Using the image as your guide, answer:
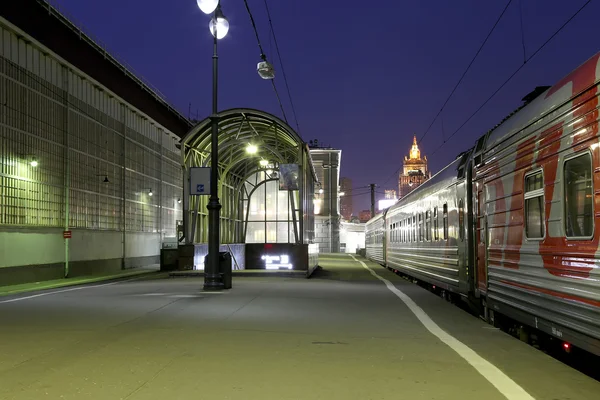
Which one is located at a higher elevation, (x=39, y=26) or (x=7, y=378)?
(x=39, y=26)

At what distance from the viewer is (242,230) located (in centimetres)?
3203

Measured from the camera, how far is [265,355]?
730cm

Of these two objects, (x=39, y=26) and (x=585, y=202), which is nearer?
(x=585, y=202)

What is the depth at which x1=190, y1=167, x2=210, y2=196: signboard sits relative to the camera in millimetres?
17281

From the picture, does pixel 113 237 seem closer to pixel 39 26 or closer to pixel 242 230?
pixel 242 230

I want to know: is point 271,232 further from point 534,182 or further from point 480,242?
point 534,182

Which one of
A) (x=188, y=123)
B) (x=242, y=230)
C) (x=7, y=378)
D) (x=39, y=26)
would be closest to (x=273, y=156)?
(x=242, y=230)

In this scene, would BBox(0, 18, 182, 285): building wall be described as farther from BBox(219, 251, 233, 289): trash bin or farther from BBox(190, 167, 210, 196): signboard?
BBox(219, 251, 233, 289): trash bin

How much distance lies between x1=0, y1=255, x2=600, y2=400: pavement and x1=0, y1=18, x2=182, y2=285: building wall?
11194 millimetres

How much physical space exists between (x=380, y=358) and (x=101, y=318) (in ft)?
18.4

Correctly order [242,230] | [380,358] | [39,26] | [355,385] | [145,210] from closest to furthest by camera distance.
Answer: [355,385], [380,358], [39,26], [242,230], [145,210]

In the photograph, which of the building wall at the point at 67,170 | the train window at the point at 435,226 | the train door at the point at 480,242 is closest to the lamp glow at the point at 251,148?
the building wall at the point at 67,170

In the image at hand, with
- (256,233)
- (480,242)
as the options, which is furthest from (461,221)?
(256,233)

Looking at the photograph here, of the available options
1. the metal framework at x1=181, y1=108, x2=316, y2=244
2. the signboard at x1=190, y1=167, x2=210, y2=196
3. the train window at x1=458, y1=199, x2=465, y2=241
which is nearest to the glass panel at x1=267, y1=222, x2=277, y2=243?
the metal framework at x1=181, y1=108, x2=316, y2=244
